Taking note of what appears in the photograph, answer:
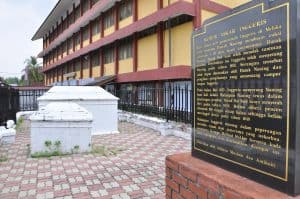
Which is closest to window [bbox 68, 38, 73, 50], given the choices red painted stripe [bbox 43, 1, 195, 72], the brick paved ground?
red painted stripe [bbox 43, 1, 195, 72]

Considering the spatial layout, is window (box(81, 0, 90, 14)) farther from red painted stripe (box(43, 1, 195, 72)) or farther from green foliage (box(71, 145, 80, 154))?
green foliage (box(71, 145, 80, 154))

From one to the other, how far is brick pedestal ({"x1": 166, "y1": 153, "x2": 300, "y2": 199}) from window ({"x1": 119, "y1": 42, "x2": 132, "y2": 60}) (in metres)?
19.2

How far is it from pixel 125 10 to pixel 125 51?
2911 mm

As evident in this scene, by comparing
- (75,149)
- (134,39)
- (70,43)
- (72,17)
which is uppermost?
(72,17)

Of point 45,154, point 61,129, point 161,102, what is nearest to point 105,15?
point 161,102

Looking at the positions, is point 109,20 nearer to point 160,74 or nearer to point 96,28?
point 96,28

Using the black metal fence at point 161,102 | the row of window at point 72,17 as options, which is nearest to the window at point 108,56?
the row of window at point 72,17

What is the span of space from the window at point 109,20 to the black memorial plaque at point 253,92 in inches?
869

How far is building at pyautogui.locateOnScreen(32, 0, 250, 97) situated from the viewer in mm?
15619

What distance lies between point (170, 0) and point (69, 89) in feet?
26.7

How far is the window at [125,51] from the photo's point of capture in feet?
72.3

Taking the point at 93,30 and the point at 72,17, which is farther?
the point at 72,17

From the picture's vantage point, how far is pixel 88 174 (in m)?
5.72

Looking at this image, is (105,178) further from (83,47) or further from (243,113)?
(83,47)
